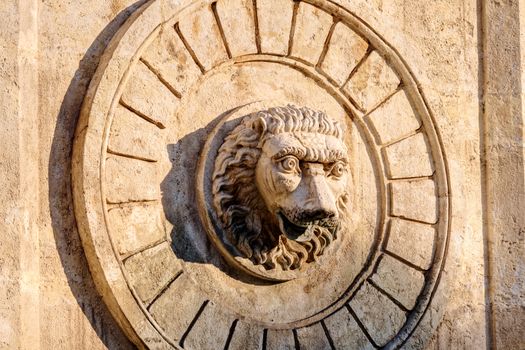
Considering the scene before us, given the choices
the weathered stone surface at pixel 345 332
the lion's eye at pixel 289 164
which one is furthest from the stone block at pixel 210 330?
the lion's eye at pixel 289 164

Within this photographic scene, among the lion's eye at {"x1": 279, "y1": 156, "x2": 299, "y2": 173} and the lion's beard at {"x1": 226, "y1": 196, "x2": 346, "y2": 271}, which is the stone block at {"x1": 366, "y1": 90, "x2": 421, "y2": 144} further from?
the lion's eye at {"x1": 279, "y1": 156, "x2": 299, "y2": 173}

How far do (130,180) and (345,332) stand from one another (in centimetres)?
145

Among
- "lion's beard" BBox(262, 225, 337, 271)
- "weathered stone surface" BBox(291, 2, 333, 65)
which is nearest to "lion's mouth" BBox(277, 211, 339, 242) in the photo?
"lion's beard" BBox(262, 225, 337, 271)

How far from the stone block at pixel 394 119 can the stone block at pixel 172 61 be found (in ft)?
3.65

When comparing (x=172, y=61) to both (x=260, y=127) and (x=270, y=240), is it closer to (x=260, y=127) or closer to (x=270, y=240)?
(x=260, y=127)

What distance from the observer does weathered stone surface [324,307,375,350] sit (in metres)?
9.00

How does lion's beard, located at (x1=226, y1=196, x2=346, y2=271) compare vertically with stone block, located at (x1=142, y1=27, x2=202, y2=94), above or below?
below

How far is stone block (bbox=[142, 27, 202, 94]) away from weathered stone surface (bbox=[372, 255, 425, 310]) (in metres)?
1.46

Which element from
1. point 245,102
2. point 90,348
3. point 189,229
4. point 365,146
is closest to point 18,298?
point 90,348

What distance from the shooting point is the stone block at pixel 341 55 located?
30.3 ft

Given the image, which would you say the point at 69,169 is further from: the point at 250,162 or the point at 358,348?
the point at 358,348

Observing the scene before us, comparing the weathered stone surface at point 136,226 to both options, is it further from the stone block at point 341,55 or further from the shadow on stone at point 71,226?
the stone block at point 341,55

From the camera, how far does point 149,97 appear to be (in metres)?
8.57

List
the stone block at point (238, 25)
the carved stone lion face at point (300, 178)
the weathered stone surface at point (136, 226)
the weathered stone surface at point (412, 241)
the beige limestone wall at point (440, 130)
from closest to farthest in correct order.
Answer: the beige limestone wall at point (440, 130) < the weathered stone surface at point (136, 226) < the carved stone lion face at point (300, 178) < the stone block at point (238, 25) < the weathered stone surface at point (412, 241)
